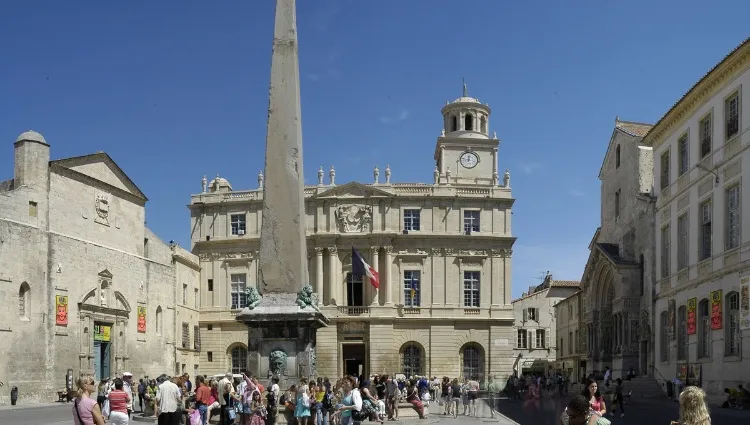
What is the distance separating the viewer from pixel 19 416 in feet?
89.5

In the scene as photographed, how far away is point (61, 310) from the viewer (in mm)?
37688

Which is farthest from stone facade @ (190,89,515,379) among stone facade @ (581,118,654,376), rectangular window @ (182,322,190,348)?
stone facade @ (581,118,654,376)

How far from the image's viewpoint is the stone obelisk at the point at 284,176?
17.1 meters

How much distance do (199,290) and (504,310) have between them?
1952cm

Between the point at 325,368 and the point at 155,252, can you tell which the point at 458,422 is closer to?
the point at 155,252

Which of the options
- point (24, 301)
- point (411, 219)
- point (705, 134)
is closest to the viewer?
point (705, 134)

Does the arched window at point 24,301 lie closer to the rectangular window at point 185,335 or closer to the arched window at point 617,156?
the rectangular window at point 185,335

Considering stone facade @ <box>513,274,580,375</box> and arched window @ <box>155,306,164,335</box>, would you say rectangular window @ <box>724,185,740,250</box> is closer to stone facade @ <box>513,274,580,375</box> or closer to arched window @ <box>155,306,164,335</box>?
arched window @ <box>155,306,164,335</box>

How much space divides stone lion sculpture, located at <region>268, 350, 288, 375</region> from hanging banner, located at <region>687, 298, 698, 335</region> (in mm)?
20386

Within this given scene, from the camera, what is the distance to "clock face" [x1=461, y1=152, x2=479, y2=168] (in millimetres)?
61312

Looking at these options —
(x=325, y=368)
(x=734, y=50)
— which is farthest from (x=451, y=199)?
(x=734, y=50)

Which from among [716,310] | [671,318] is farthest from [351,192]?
[716,310]

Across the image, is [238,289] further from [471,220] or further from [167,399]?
[167,399]

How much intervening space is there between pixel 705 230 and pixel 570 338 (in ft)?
104
